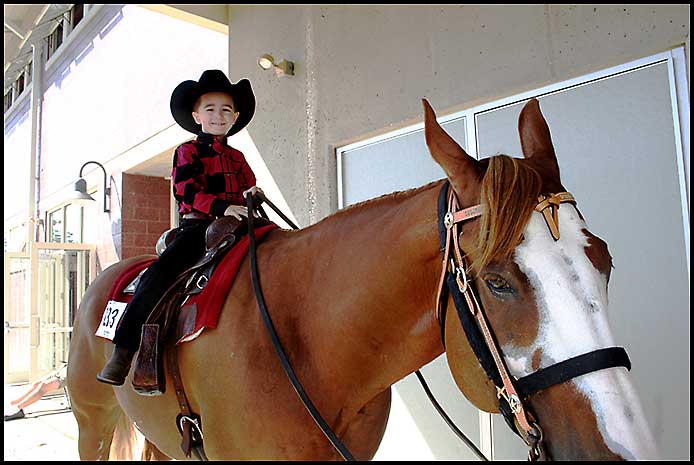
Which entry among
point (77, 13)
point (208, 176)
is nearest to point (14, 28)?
point (77, 13)

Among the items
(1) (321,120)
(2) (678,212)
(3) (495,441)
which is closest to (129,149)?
(1) (321,120)

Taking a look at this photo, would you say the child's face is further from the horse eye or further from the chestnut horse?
the horse eye

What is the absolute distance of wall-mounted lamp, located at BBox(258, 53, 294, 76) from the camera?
14.6 feet

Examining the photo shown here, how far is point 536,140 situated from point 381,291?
63cm

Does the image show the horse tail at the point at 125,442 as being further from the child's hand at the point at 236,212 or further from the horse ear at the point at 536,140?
the horse ear at the point at 536,140

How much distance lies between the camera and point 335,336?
1553 millimetres

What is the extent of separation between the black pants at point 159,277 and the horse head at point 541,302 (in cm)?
121

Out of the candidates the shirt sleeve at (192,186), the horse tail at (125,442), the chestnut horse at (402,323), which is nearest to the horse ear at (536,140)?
the chestnut horse at (402,323)

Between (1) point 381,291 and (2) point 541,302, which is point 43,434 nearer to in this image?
(1) point 381,291

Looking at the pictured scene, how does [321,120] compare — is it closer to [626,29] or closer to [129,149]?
[626,29]

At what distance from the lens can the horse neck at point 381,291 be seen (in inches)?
54.2

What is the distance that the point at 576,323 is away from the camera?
1.01 m

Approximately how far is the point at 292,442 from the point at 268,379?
0.67ft

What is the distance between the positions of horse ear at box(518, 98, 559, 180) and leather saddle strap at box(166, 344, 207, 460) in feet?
4.60
